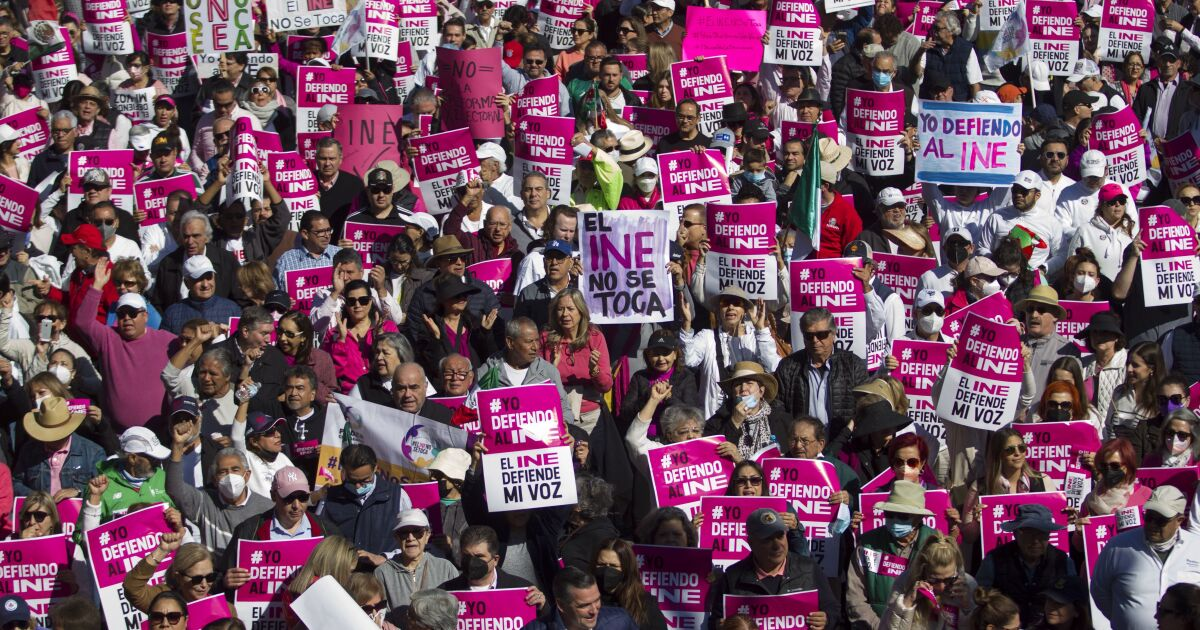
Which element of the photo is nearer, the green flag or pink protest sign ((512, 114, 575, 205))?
the green flag

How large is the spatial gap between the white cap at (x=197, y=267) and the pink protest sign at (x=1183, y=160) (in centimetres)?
786

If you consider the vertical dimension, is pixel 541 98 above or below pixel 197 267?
above

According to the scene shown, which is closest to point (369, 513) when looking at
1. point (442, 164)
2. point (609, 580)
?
point (609, 580)

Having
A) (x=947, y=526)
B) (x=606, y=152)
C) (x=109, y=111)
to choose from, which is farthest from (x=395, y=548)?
(x=109, y=111)

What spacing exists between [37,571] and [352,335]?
10.1ft

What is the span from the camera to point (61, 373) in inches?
525

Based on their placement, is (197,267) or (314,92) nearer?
(197,267)

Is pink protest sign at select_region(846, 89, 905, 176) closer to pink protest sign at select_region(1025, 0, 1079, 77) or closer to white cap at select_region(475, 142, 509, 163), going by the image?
pink protest sign at select_region(1025, 0, 1079, 77)

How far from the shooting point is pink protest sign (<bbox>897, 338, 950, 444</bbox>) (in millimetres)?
13070

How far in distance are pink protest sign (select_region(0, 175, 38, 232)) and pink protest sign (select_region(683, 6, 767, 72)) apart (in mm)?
6404

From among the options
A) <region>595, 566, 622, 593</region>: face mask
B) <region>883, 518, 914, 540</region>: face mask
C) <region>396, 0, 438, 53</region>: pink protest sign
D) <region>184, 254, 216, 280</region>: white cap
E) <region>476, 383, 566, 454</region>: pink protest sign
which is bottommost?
<region>883, 518, 914, 540</region>: face mask

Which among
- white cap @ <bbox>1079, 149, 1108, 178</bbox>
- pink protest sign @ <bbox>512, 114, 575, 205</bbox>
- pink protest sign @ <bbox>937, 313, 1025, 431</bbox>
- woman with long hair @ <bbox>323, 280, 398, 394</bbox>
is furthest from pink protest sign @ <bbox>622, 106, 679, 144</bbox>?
pink protest sign @ <bbox>937, 313, 1025, 431</bbox>

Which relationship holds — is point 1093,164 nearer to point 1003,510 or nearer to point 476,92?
point 476,92

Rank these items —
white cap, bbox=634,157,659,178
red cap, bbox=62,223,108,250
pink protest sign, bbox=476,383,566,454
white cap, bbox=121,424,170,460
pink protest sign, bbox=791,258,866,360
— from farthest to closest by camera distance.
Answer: white cap, bbox=634,157,659,178 < red cap, bbox=62,223,108,250 < pink protest sign, bbox=791,258,866,360 < white cap, bbox=121,424,170,460 < pink protest sign, bbox=476,383,566,454
